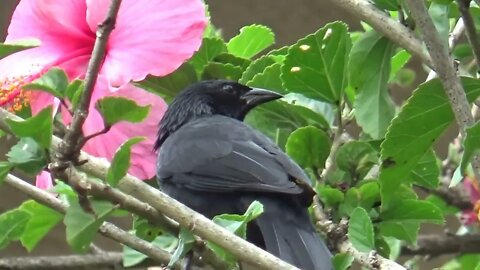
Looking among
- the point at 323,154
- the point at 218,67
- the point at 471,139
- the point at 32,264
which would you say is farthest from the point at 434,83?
the point at 32,264

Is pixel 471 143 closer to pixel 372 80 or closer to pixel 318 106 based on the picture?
pixel 372 80

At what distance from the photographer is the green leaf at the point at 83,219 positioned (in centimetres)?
106

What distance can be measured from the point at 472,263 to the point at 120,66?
3.20 feet

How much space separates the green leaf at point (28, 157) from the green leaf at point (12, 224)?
16 centimetres

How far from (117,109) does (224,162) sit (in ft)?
1.47

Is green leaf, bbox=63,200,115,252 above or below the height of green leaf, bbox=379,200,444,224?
above

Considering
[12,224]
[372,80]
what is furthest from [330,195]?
[12,224]

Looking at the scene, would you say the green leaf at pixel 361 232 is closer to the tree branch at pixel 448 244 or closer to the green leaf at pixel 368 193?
the green leaf at pixel 368 193

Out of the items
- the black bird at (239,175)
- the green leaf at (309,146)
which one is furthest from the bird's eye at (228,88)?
the green leaf at (309,146)

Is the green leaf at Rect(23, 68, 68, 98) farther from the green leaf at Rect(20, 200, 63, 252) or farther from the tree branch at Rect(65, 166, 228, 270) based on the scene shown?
the green leaf at Rect(20, 200, 63, 252)

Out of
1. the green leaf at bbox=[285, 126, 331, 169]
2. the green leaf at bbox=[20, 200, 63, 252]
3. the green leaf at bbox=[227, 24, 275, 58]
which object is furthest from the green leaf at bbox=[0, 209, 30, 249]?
the green leaf at bbox=[227, 24, 275, 58]

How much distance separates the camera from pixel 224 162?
56.9 inches

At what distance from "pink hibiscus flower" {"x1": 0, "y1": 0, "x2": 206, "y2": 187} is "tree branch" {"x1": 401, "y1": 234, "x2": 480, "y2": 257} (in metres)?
0.99

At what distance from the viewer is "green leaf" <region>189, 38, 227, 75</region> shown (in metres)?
1.41
